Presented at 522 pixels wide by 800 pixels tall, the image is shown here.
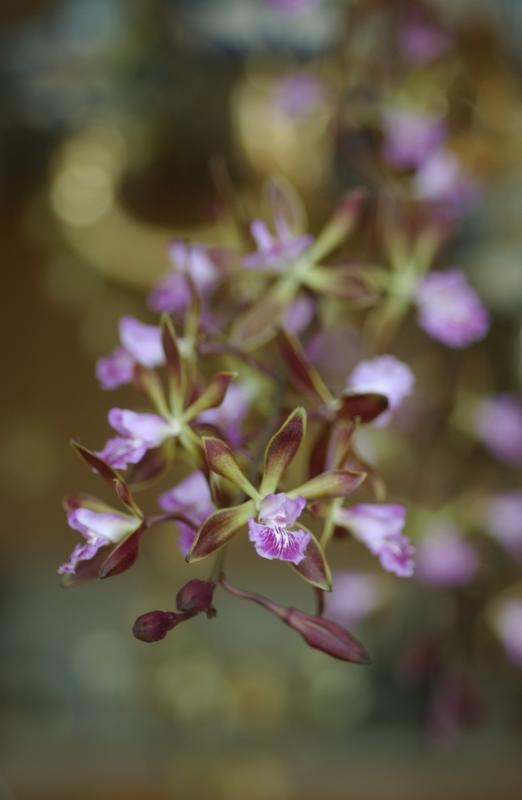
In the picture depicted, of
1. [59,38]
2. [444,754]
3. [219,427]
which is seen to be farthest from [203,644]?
[219,427]

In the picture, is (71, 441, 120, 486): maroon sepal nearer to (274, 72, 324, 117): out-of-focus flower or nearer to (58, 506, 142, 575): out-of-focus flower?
(58, 506, 142, 575): out-of-focus flower

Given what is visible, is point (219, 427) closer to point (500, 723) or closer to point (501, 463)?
point (501, 463)

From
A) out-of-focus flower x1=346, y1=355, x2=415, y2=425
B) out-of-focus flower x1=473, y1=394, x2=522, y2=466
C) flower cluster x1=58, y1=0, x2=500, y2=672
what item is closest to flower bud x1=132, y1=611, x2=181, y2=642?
flower cluster x1=58, y1=0, x2=500, y2=672

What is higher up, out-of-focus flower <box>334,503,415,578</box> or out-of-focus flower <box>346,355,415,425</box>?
out-of-focus flower <box>346,355,415,425</box>

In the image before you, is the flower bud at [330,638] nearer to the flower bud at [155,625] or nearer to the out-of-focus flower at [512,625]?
the flower bud at [155,625]

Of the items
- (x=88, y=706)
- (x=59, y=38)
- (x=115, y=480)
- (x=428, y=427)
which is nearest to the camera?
(x=115, y=480)

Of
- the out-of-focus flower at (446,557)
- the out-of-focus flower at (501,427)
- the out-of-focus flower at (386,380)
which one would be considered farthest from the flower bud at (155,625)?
the out-of-focus flower at (501,427)
